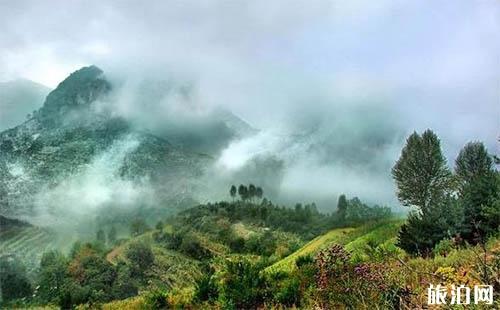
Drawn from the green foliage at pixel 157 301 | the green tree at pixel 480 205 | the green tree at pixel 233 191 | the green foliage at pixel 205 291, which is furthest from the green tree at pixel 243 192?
the green foliage at pixel 205 291

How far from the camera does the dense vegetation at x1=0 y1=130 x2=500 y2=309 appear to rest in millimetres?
7945

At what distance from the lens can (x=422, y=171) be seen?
43625 mm

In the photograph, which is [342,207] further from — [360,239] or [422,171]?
[360,239]

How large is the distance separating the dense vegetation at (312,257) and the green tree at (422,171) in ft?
0.27

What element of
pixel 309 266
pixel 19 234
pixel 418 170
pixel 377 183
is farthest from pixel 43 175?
pixel 309 266

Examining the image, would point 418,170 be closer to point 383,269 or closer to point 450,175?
point 450,175

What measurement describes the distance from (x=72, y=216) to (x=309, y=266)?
188 meters

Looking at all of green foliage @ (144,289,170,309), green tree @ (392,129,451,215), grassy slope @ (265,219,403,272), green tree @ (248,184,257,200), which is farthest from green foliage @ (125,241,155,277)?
green tree @ (248,184,257,200)

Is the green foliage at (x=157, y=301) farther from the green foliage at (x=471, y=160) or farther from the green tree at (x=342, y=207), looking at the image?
the green tree at (x=342, y=207)

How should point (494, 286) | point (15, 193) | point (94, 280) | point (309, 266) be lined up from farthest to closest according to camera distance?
1. point (15, 193)
2. point (94, 280)
3. point (309, 266)
4. point (494, 286)

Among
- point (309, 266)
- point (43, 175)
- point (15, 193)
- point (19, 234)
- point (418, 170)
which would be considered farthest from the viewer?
point (43, 175)

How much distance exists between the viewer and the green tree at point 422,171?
4338cm

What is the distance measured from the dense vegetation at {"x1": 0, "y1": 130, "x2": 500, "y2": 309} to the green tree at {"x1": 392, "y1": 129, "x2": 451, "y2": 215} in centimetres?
8

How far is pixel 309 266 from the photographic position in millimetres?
13562
